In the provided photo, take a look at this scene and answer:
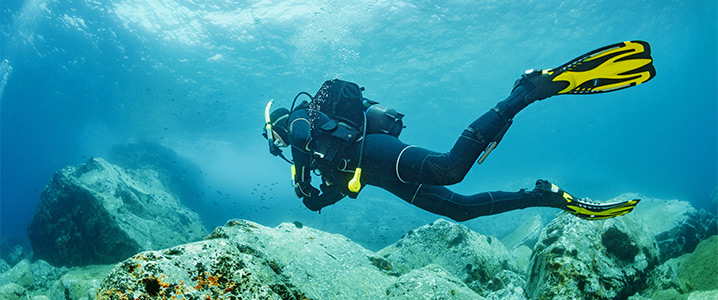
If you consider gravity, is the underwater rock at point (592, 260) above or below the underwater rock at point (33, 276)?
below

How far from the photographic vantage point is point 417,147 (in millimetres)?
3438

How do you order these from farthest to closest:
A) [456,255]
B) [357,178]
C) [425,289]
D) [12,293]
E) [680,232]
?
[12,293] → [680,232] → [456,255] → [357,178] → [425,289]

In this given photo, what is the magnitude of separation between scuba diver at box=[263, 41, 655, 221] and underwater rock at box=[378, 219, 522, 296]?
181 centimetres

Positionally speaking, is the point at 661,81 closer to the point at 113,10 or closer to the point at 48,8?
the point at 113,10

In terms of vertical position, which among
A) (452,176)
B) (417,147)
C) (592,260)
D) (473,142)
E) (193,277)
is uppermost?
(417,147)

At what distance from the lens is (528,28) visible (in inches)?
947

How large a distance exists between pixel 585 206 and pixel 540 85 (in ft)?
5.85

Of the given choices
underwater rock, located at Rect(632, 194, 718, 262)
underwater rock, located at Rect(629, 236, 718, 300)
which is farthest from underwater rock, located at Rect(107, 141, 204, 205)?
underwater rock, located at Rect(632, 194, 718, 262)

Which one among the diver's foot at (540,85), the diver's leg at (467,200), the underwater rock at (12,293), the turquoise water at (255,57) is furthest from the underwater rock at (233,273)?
the turquoise water at (255,57)

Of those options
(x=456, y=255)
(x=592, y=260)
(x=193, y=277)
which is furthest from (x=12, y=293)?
(x=592, y=260)

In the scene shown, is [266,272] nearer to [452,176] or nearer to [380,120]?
[452,176]

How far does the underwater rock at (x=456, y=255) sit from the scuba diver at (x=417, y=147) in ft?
5.94

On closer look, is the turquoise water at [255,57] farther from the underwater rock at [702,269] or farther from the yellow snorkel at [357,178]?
the underwater rock at [702,269]

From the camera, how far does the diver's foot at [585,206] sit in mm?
3752
